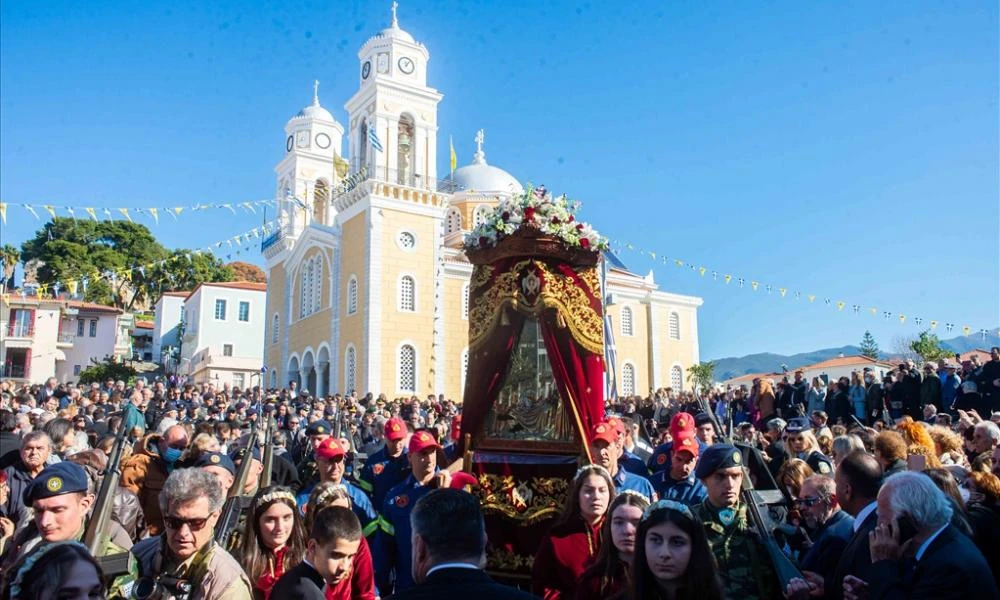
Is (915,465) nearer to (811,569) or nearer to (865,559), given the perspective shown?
(811,569)

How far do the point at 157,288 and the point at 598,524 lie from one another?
6414cm

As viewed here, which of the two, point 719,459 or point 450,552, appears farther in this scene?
point 719,459

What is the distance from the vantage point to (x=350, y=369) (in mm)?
34188

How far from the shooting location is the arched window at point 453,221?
1757 inches

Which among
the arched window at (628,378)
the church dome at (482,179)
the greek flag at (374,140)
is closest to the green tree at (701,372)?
the arched window at (628,378)

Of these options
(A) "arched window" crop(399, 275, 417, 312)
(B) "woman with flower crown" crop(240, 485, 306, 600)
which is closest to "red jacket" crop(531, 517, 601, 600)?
(B) "woman with flower crown" crop(240, 485, 306, 600)

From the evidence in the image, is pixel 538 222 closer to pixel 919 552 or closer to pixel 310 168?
pixel 919 552

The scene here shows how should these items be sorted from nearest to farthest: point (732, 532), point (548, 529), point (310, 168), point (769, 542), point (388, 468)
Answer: point (769, 542) → point (732, 532) → point (548, 529) → point (388, 468) → point (310, 168)

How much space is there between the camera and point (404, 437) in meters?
7.08

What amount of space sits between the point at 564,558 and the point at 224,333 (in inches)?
1938

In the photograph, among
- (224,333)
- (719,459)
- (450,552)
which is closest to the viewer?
(450,552)

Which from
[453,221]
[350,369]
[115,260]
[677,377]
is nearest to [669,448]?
[350,369]

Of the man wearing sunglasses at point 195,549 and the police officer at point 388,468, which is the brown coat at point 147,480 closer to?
the police officer at point 388,468

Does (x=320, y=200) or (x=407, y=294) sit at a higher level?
(x=320, y=200)
